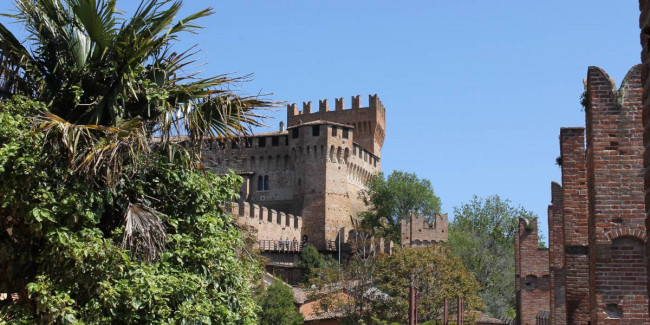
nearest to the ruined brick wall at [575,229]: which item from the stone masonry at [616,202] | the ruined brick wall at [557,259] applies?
the stone masonry at [616,202]

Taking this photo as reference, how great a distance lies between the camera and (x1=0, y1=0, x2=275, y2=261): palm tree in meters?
12.3

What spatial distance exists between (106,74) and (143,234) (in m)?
2.20

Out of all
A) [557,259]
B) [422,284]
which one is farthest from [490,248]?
[557,259]

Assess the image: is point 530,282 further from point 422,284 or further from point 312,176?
point 312,176

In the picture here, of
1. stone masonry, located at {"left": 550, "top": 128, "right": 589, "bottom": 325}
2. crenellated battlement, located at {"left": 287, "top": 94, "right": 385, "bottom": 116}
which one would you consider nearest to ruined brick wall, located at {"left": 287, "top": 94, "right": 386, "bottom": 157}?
crenellated battlement, located at {"left": 287, "top": 94, "right": 385, "bottom": 116}

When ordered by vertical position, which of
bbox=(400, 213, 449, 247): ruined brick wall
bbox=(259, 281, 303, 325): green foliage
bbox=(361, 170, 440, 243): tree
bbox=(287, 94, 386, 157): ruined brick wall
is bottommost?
bbox=(259, 281, 303, 325): green foliage

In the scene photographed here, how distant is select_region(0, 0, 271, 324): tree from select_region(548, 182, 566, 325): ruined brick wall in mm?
8882

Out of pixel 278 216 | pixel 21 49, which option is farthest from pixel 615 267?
pixel 278 216

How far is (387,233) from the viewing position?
86312 mm

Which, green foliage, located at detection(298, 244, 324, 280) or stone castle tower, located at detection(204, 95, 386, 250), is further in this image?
stone castle tower, located at detection(204, 95, 386, 250)

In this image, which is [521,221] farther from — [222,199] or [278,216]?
[278,216]

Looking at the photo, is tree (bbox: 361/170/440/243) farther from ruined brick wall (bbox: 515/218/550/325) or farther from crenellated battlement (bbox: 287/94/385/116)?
ruined brick wall (bbox: 515/218/550/325)

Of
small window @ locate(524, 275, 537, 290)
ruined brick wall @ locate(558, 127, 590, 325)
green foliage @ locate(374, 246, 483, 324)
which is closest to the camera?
ruined brick wall @ locate(558, 127, 590, 325)

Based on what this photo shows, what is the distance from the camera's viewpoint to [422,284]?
47.6m
